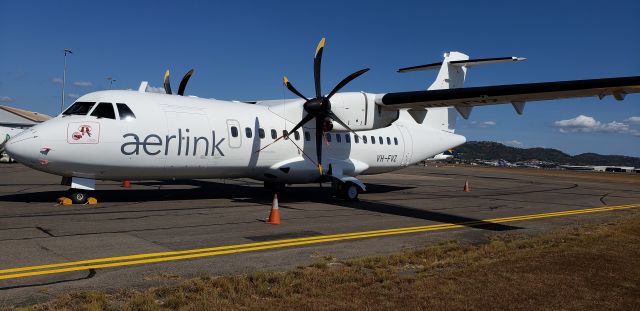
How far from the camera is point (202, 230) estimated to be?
10.3 meters

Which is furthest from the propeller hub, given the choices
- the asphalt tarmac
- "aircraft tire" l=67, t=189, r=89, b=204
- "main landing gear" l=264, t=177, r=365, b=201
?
"aircraft tire" l=67, t=189, r=89, b=204

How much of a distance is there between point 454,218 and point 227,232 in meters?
7.00

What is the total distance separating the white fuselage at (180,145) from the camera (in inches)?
497

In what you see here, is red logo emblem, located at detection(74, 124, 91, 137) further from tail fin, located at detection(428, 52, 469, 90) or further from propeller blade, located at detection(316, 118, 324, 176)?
tail fin, located at detection(428, 52, 469, 90)

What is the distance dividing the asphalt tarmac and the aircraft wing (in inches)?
143

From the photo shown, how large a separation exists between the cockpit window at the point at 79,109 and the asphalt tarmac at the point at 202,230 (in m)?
2.57

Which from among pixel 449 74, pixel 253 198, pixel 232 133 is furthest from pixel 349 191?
pixel 449 74

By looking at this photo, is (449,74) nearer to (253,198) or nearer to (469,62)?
(469,62)

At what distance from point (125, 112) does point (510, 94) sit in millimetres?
11367

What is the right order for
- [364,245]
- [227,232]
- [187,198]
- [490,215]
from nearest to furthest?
[364,245] < [227,232] < [490,215] < [187,198]

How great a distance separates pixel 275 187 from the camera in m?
19.8

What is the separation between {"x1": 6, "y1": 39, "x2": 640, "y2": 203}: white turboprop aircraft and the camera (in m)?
12.8

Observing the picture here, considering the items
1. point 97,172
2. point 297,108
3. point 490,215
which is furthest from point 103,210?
point 490,215

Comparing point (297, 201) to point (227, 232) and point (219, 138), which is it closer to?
point (219, 138)
